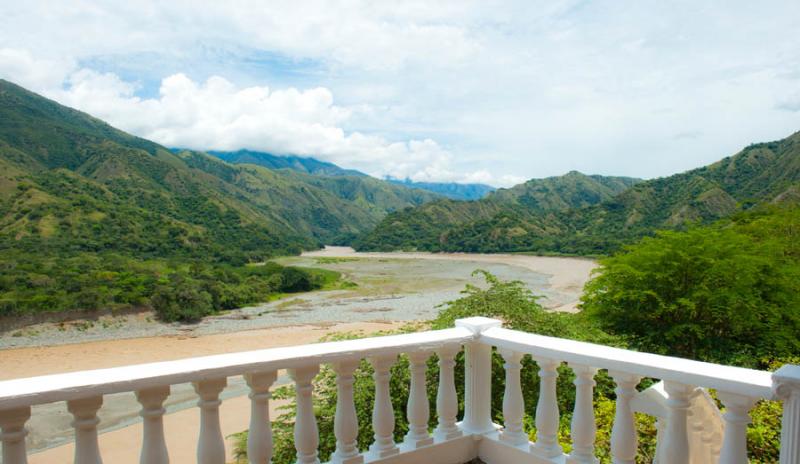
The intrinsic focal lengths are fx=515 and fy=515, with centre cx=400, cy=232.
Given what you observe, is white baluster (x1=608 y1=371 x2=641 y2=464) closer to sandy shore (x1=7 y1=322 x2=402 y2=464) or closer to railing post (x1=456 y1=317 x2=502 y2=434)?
railing post (x1=456 y1=317 x2=502 y2=434)

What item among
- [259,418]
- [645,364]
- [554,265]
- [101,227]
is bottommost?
[554,265]

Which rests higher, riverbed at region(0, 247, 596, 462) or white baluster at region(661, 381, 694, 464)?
white baluster at region(661, 381, 694, 464)

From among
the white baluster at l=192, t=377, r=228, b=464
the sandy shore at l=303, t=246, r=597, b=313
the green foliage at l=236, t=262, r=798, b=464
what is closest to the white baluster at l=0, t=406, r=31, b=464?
the white baluster at l=192, t=377, r=228, b=464

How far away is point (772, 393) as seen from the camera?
5.29 ft

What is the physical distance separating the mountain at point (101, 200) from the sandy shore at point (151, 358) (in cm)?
2197

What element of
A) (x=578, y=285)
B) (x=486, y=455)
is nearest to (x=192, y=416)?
(x=486, y=455)

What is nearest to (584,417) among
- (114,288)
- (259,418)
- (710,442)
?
(710,442)

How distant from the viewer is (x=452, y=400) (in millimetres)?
2648

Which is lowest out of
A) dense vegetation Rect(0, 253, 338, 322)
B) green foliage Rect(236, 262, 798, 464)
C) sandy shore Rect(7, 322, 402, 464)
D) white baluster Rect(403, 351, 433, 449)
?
sandy shore Rect(7, 322, 402, 464)

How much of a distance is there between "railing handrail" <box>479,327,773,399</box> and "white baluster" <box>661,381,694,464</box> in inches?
2.8

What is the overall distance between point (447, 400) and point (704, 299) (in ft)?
23.0

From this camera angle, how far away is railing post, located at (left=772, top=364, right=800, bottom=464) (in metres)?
1.55

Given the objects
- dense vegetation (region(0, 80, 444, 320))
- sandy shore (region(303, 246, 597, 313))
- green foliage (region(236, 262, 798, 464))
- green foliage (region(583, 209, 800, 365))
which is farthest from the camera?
sandy shore (region(303, 246, 597, 313))

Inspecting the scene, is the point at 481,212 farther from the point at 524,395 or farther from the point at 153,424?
the point at 153,424
